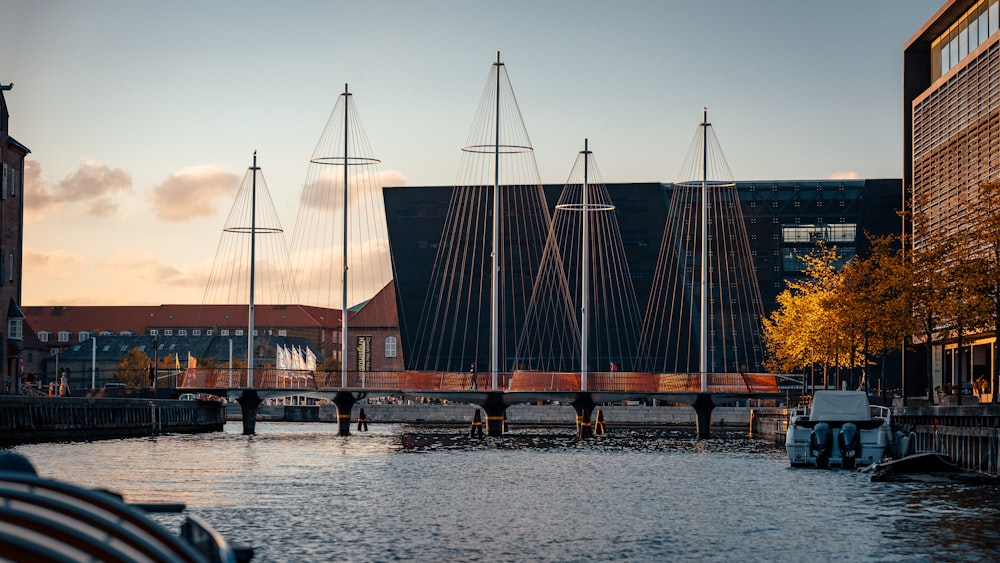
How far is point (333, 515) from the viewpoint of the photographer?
32.6m

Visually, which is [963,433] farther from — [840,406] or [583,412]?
[583,412]

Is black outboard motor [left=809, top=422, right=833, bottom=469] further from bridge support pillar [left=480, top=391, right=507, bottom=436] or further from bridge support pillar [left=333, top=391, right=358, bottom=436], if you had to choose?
bridge support pillar [left=333, top=391, right=358, bottom=436]

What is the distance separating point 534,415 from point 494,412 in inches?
1912

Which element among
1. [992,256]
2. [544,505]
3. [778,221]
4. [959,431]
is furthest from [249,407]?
[778,221]

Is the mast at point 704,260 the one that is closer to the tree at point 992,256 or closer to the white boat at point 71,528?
the tree at point 992,256

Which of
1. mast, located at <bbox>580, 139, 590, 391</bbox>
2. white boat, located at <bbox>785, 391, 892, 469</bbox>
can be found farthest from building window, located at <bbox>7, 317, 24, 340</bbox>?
white boat, located at <bbox>785, 391, 892, 469</bbox>

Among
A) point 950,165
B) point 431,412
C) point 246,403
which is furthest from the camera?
point 431,412

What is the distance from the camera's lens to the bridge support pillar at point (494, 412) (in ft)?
280

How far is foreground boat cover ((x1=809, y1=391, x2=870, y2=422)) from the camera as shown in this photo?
5447cm

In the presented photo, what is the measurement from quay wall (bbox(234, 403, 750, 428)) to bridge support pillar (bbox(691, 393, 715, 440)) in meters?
37.9

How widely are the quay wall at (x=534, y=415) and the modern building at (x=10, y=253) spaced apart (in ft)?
133

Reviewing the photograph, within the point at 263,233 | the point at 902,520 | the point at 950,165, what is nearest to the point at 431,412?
the point at 263,233

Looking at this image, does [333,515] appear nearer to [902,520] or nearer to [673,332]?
[902,520]

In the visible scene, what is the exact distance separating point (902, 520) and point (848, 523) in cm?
132
